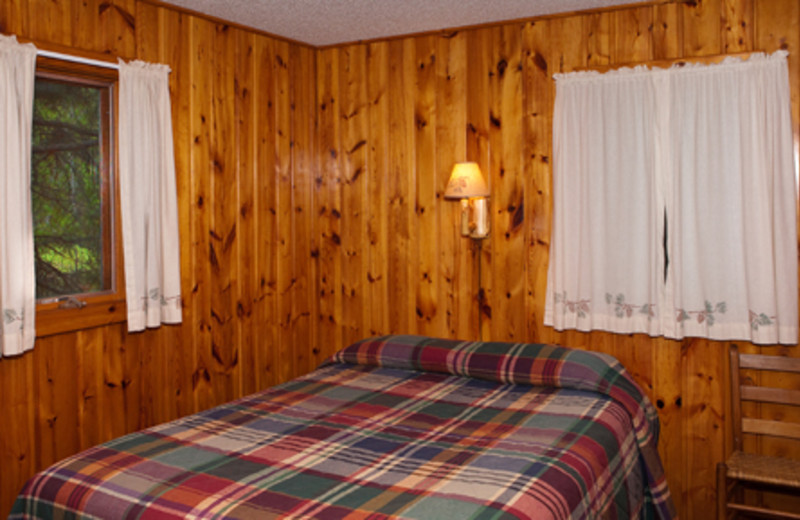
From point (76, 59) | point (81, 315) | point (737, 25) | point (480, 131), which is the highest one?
point (737, 25)

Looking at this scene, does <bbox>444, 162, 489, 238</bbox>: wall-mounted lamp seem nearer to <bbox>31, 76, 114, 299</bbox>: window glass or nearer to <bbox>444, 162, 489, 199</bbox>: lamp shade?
<bbox>444, 162, 489, 199</bbox>: lamp shade

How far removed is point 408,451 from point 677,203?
1670mm

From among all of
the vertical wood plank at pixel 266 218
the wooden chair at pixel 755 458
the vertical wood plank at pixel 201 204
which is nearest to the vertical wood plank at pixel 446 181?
the vertical wood plank at pixel 266 218

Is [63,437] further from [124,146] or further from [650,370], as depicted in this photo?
[650,370]

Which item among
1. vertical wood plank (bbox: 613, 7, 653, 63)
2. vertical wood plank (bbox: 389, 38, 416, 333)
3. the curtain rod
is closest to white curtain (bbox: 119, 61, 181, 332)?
the curtain rod

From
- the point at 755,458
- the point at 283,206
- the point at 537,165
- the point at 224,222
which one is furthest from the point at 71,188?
the point at 755,458

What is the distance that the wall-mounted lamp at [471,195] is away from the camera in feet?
10.7

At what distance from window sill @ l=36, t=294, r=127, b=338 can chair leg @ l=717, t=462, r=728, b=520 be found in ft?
8.02

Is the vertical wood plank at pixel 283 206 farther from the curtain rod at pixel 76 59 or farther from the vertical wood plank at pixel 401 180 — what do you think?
the curtain rod at pixel 76 59

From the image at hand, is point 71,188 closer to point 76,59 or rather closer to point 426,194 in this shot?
point 76,59

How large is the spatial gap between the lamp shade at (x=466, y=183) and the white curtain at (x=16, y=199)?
178 cm

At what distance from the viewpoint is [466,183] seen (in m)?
3.26

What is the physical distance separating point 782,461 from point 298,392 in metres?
1.94

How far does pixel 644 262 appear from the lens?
121 inches
